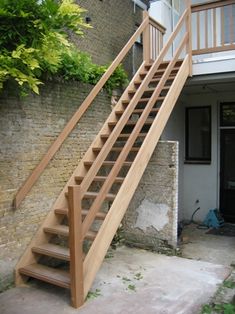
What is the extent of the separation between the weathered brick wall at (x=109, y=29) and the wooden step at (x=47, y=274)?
4493 millimetres

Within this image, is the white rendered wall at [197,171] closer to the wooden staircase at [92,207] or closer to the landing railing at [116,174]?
the wooden staircase at [92,207]

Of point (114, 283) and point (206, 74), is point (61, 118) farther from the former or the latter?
point (206, 74)

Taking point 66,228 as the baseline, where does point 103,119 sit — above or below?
above

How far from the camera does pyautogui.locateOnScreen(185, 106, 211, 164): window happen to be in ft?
29.8

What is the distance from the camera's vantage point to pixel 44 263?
5152 mm

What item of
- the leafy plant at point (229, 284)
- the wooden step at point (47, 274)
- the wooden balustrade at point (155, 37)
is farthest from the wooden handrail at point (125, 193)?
the leafy plant at point (229, 284)

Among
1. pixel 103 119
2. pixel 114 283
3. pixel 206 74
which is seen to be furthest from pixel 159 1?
pixel 114 283

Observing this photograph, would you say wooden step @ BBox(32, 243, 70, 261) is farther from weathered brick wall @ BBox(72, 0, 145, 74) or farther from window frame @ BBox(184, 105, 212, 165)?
window frame @ BBox(184, 105, 212, 165)

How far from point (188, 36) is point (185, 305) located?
492 cm

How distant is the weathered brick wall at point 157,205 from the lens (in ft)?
20.3

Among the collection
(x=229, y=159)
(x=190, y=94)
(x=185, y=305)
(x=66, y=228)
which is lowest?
(x=185, y=305)

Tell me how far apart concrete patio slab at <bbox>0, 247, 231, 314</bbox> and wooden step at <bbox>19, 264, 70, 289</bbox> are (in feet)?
0.66

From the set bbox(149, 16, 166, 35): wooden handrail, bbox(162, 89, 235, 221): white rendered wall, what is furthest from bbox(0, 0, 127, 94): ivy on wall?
bbox(162, 89, 235, 221): white rendered wall

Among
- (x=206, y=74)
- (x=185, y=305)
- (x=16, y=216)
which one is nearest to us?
(x=185, y=305)
